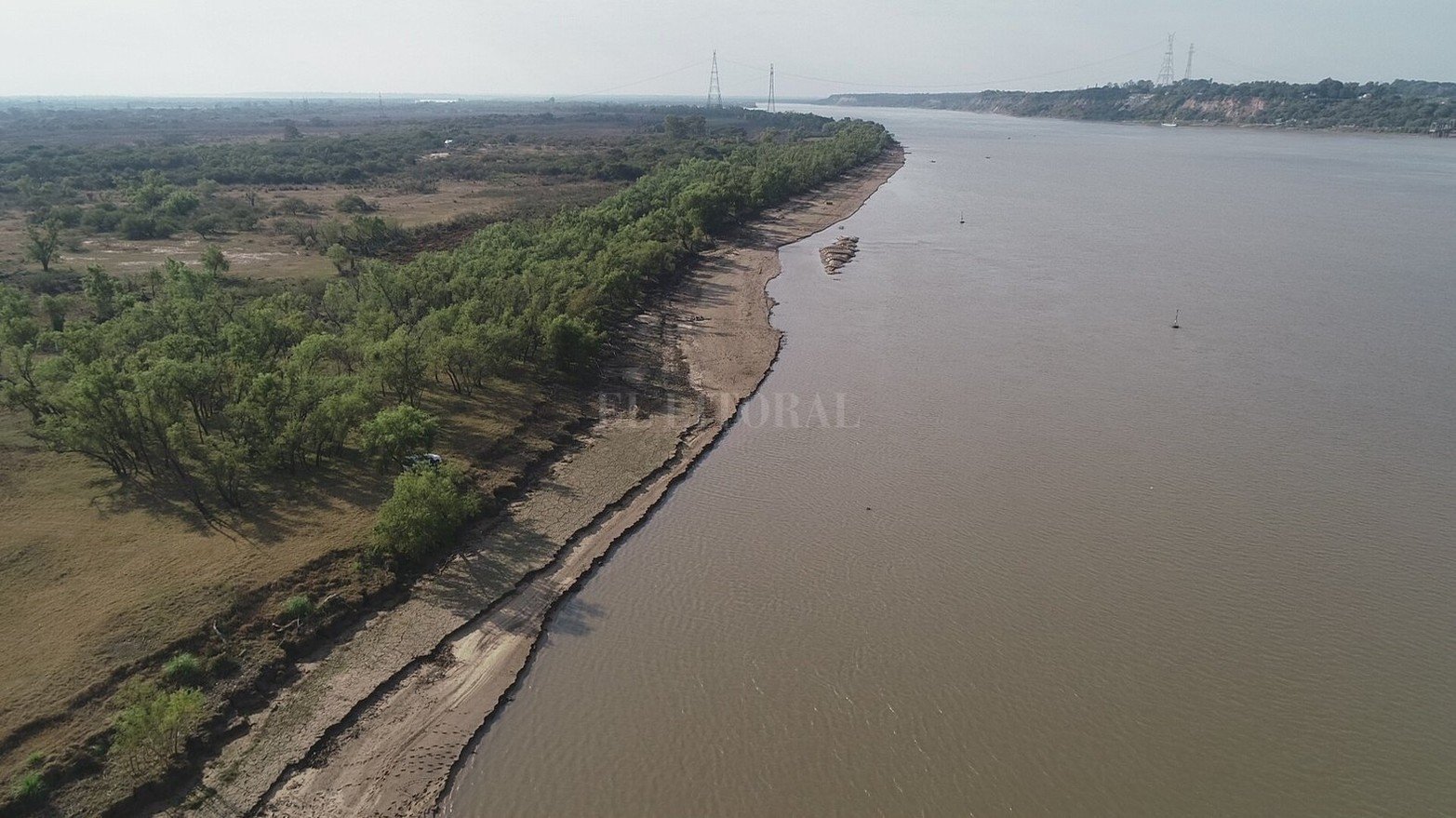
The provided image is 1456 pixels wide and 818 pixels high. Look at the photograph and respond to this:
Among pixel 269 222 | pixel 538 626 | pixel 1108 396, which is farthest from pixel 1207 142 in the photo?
pixel 538 626

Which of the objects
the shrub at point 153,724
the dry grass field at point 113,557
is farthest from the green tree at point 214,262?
the shrub at point 153,724

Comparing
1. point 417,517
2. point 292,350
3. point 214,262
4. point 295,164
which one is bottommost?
point 417,517

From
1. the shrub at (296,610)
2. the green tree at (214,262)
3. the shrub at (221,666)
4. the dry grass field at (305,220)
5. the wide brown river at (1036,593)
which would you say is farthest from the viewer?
the dry grass field at (305,220)

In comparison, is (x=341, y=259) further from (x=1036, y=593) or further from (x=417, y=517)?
(x=1036, y=593)

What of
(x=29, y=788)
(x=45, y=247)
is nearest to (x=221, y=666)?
(x=29, y=788)

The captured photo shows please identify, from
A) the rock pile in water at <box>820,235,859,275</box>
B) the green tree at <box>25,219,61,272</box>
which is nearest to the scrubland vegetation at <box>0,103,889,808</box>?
the green tree at <box>25,219,61,272</box>

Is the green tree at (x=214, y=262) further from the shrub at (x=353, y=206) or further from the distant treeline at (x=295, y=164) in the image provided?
the distant treeline at (x=295, y=164)

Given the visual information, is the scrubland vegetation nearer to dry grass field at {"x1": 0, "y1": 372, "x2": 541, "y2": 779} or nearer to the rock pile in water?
dry grass field at {"x1": 0, "y1": 372, "x2": 541, "y2": 779}
